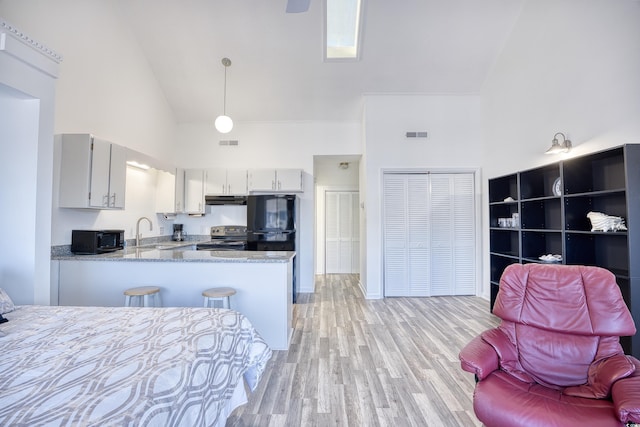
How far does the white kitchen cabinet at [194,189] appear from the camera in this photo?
5118 mm

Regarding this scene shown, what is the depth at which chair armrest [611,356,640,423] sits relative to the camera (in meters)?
1.17

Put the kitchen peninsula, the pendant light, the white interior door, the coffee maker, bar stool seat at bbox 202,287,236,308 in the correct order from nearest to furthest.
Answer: bar stool seat at bbox 202,287,236,308 < the kitchen peninsula < the pendant light < the coffee maker < the white interior door

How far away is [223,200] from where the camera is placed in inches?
203

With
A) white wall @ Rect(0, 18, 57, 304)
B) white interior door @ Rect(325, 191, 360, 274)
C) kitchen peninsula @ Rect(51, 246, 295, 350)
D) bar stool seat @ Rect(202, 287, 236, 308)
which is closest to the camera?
white wall @ Rect(0, 18, 57, 304)

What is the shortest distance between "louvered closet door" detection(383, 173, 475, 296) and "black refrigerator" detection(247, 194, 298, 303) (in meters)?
1.65

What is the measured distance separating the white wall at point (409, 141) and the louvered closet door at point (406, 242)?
6.6 inches

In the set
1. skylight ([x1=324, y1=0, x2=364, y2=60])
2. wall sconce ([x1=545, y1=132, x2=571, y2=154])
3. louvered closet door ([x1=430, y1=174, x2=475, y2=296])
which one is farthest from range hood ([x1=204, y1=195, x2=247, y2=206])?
wall sconce ([x1=545, y1=132, x2=571, y2=154])

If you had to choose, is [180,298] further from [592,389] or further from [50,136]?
[592,389]

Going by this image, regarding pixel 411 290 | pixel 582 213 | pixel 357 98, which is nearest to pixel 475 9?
pixel 357 98

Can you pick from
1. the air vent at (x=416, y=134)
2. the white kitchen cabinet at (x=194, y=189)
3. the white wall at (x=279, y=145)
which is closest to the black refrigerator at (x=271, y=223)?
the white wall at (x=279, y=145)

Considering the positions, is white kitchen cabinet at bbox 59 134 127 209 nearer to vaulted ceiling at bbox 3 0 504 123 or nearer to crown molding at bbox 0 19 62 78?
crown molding at bbox 0 19 62 78

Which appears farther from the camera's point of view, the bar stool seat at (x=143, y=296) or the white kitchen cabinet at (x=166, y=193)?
the white kitchen cabinet at (x=166, y=193)

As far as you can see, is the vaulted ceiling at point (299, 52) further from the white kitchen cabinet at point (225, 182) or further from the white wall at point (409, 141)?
the white kitchen cabinet at point (225, 182)

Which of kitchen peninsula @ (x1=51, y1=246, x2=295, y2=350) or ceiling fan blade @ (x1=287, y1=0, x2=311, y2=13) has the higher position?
ceiling fan blade @ (x1=287, y1=0, x2=311, y2=13)
